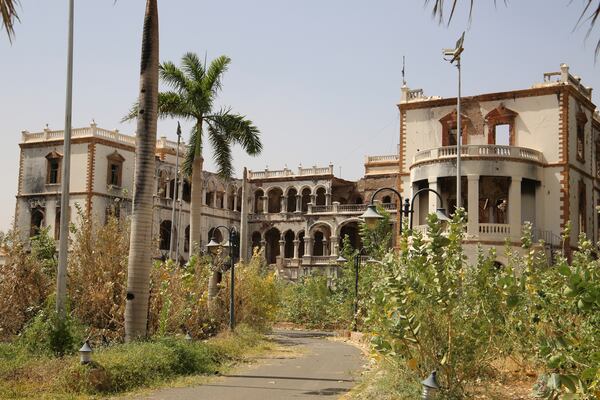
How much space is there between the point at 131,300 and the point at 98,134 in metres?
33.8

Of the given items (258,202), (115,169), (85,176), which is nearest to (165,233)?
(115,169)

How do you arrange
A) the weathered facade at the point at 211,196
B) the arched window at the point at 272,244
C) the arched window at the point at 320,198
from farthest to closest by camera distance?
the arched window at the point at 272,244 < the arched window at the point at 320,198 < the weathered facade at the point at 211,196

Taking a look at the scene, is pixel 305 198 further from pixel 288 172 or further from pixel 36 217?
pixel 36 217

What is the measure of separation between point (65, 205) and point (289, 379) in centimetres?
568

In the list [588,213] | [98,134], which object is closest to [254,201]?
[98,134]

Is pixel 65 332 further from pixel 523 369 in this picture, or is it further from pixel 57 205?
pixel 57 205

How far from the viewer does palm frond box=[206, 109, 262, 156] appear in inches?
955

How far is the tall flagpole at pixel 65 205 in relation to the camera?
1377 centimetres

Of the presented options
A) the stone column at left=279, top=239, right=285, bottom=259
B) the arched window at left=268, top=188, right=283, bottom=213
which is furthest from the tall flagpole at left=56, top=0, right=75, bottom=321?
the arched window at left=268, top=188, right=283, bottom=213

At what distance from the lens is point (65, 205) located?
49.0 feet

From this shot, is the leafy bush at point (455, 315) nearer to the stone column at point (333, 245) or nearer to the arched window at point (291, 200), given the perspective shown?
the stone column at point (333, 245)

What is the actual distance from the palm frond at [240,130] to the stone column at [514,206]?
41.3ft

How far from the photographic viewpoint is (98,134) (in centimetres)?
4566

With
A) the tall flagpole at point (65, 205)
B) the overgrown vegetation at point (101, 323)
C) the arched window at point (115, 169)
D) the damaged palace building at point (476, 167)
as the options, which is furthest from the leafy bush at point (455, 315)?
the arched window at point (115, 169)
